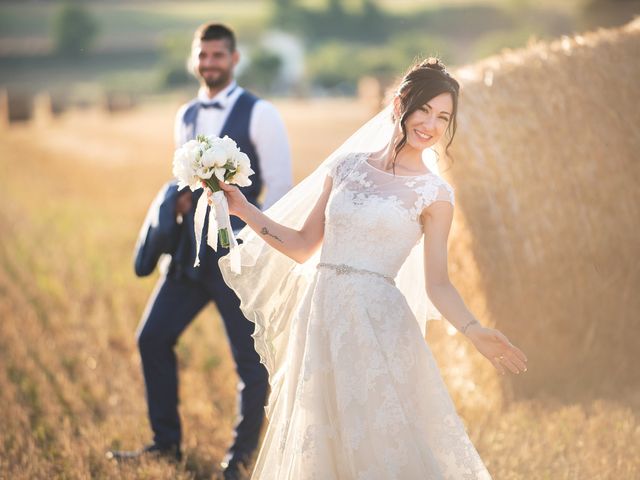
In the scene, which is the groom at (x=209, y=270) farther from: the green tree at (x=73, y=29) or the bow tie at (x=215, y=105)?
the green tree at (x=73, y=29)

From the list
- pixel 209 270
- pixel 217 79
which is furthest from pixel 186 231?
pixel 217 79

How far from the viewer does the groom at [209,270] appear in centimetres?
511

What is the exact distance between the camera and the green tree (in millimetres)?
90812

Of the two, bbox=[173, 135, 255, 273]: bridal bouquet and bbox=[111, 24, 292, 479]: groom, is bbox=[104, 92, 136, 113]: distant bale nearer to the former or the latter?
bbox=[111, 24, 292, 479]: groom

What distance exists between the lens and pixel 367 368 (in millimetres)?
3609

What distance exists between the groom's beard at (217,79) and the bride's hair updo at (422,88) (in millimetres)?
1802

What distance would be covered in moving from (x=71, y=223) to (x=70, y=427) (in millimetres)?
8409

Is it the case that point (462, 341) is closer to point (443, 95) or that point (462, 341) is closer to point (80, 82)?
point (443, 95)

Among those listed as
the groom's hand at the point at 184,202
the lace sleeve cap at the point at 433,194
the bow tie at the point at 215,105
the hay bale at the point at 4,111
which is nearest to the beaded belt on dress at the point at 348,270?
the lace sleeve cap at the point at 433,194

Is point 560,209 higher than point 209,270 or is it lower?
higher

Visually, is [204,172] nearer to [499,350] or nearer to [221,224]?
[221,224]

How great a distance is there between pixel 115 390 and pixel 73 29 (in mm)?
95007

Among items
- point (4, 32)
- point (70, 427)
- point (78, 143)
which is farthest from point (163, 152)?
point (4, 32)

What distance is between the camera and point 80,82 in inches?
3369
